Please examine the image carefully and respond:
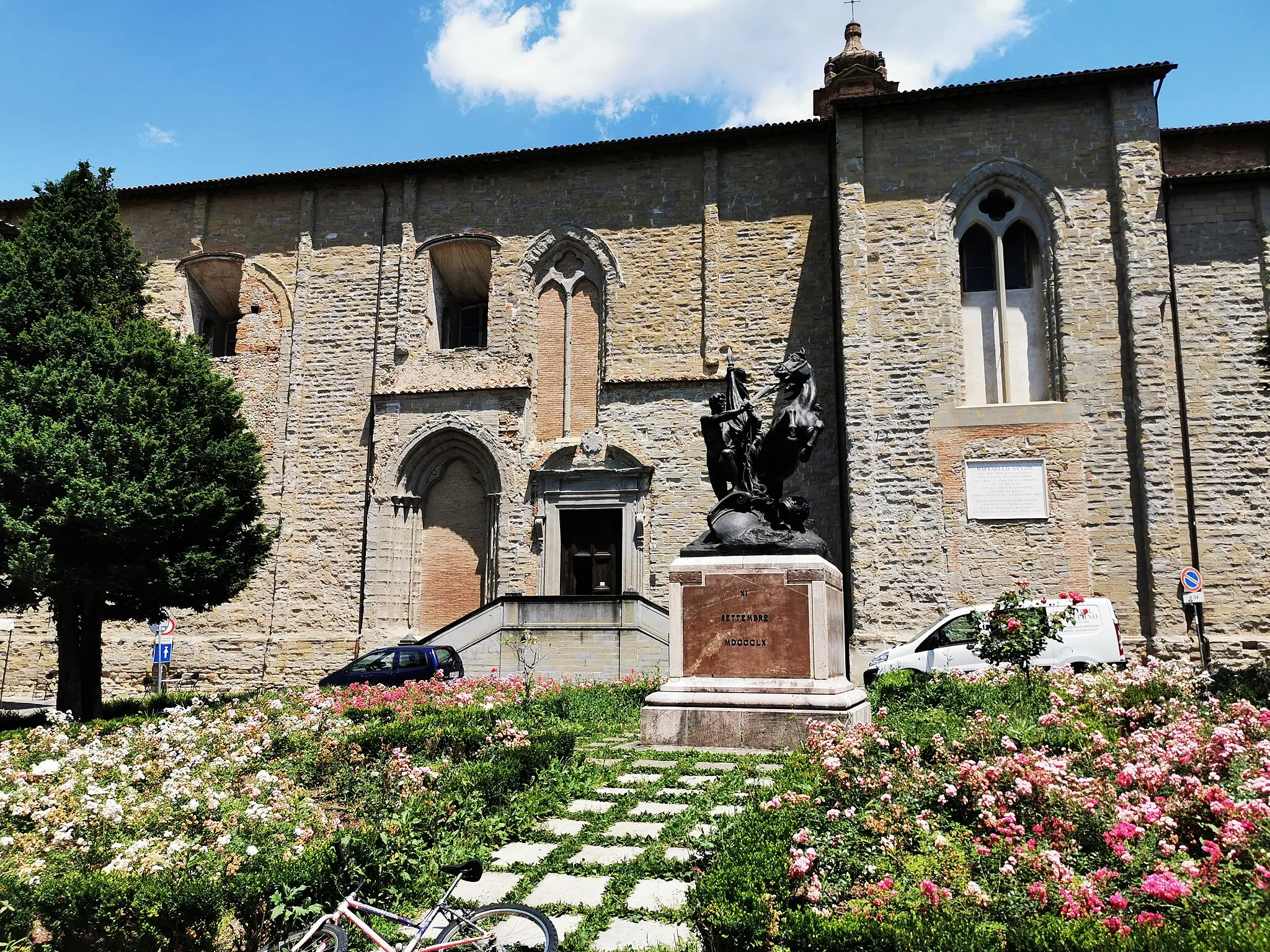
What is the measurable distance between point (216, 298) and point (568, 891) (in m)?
22.7

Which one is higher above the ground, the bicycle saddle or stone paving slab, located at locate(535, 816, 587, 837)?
the bicycle saddle

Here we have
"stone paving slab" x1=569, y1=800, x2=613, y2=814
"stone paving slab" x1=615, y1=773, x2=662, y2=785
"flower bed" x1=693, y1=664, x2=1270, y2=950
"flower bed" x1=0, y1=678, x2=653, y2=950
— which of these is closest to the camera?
"flower bed" x1=693, y1=664, x2=1270, y2=950

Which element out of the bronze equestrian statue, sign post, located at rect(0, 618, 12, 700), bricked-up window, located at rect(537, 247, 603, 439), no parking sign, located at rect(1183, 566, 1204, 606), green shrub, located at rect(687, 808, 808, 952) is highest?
bricked-up window, located at rect(537, 247, 603, 439)

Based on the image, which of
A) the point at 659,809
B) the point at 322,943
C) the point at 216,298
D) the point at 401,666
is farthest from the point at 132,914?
the point at 216,298

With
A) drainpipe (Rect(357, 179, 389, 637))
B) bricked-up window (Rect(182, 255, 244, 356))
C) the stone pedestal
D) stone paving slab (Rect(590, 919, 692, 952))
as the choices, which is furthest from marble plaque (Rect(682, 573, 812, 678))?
bricked-up window (Rect(182, 255, 244, 356))

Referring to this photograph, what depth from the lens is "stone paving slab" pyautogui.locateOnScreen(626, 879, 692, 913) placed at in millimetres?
3977

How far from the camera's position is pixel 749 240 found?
19250 mm

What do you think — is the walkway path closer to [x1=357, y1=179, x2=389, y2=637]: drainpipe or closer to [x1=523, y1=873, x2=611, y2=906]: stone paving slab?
[x1=523, y1=873, x2=611, y2=906]: stone paving slab

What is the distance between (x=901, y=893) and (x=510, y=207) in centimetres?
1950

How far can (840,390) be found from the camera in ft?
59.7

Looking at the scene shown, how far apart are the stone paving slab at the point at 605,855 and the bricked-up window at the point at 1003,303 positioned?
14.2 metres

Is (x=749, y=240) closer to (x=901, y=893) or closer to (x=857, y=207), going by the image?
(x=857, y=207)

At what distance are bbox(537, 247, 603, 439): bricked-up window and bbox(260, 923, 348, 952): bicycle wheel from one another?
16416mm

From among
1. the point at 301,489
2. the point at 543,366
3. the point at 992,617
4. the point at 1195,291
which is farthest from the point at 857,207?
the point at 301,489
